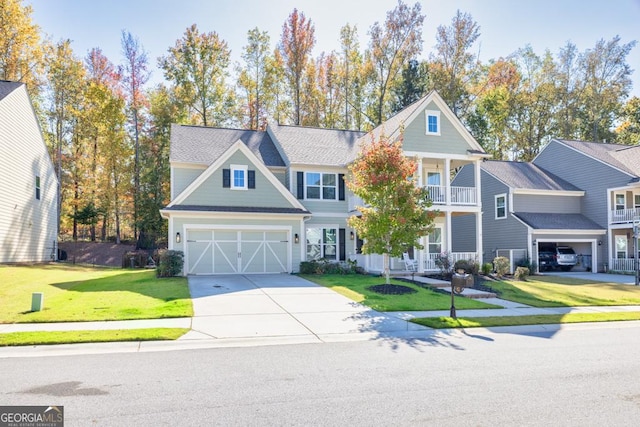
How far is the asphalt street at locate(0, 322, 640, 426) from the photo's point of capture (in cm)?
510

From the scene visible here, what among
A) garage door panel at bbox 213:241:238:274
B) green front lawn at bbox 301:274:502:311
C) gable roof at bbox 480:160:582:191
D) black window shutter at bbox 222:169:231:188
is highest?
gable roof at bbox 480:160:582:191

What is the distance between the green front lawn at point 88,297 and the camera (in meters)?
11.0

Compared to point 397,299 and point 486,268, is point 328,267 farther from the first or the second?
point 397,299

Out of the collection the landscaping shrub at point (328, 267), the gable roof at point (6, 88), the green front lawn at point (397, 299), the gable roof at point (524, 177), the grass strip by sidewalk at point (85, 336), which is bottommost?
the green front lawn at point (397, 299)

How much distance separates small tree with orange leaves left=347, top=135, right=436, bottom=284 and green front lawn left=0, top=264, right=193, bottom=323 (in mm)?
6723

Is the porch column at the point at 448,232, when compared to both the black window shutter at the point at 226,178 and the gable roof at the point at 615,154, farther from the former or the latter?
the gable roof at the point at 615,154

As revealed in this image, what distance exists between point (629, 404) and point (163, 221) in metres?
34.8

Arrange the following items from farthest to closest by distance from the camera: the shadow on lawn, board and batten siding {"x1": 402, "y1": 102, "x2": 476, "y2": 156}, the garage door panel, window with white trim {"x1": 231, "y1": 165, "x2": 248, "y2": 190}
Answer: board and batten siding {"x1": 402, "y1": 102, "x2": 476, "y2": 156} → window with white trim {"x1": 231, "y1": 165, "x2": 248, "y2": 190} → the garage door panel → the shadow on lawn

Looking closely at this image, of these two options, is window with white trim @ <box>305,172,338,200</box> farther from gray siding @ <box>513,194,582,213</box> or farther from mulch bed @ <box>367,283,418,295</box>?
gray siding @ <box>513,194,582,213</box>

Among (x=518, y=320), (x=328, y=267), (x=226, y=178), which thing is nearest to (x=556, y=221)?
(x=328, y=267)

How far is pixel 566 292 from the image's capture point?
17719 millimetres

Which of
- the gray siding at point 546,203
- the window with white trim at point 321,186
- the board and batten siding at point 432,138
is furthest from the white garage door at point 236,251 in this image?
the gray siding at point 546,203

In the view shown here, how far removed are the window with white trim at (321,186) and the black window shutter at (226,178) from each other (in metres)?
4.55

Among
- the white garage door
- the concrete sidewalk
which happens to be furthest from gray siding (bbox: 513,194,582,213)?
the white garage door
